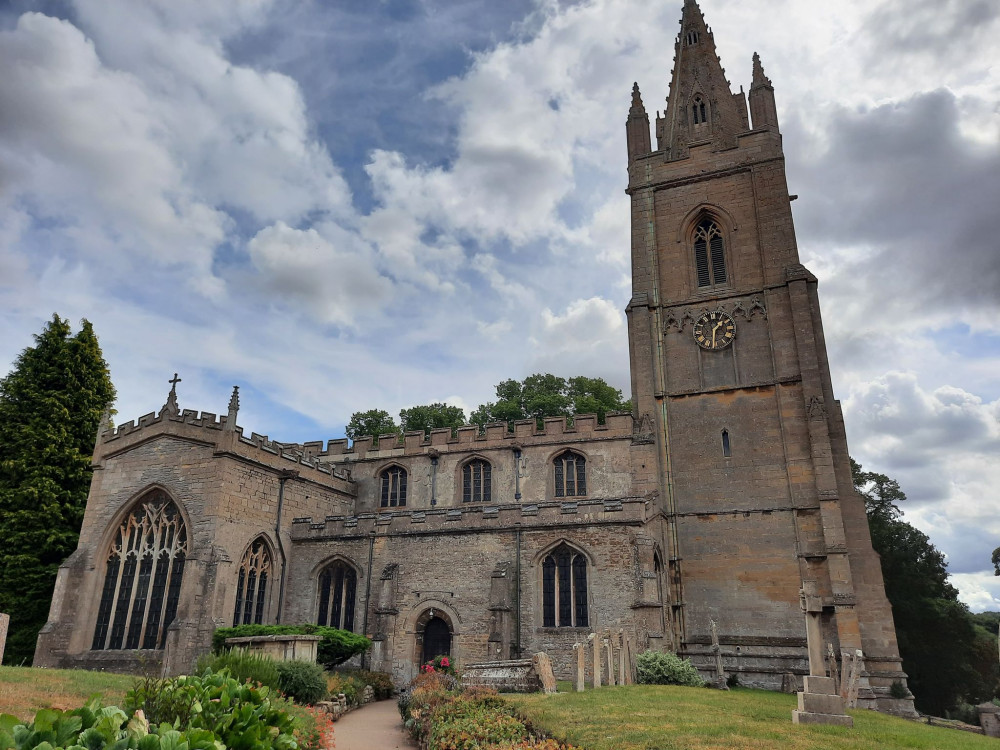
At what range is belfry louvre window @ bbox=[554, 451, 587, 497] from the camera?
28.0 m

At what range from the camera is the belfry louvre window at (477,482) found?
29.3 metres

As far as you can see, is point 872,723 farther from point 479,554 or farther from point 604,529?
point 479,554

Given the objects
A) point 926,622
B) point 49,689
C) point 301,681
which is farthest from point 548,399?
point 49,689

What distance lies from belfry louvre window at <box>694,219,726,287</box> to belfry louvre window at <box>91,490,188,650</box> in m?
23.1

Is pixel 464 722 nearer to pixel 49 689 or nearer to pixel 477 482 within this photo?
pixel 49 689

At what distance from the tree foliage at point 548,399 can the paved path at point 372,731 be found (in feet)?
78.2

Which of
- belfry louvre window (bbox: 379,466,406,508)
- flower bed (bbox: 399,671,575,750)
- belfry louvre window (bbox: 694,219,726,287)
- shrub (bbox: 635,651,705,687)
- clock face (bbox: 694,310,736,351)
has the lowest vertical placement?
flower bed (bbox: 399,671,575,750)

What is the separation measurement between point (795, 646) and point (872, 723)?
1124cm

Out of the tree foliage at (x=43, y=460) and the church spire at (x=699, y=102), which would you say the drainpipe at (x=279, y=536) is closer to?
the tree foliage at (x=43, y=460)

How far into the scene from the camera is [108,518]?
23906 millimetres

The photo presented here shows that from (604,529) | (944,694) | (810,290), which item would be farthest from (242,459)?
(944,694)

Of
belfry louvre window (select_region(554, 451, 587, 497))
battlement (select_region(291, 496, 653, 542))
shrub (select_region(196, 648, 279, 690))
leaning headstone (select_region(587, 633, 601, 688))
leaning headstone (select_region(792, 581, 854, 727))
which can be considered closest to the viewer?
leaning headstone (select_region(792, 581, 854, 727))

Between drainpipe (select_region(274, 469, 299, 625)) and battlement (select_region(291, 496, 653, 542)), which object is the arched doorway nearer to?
battlement (select_region(291, 496, 653, 542))

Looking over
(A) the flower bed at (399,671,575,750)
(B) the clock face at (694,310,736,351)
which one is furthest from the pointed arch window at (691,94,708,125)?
(A) the flower bed at (399,671,575,750)
